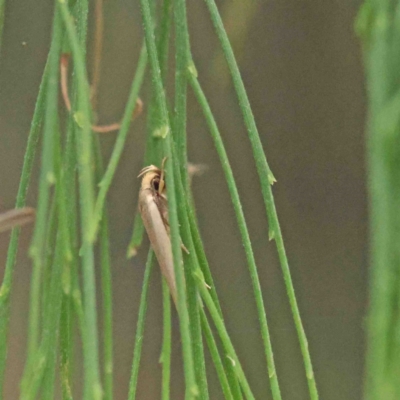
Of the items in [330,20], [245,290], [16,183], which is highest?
[330,20]

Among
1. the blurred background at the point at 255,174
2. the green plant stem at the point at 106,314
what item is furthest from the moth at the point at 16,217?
the blurred background at the point at 255,174

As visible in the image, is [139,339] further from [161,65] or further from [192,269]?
[161,65]

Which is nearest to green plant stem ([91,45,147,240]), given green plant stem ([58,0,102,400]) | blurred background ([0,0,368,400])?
green plant stem ([58,0,102,400])

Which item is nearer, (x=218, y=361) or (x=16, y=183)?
(x=218, y=361)

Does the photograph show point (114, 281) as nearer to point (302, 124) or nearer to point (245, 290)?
point (245, 290)

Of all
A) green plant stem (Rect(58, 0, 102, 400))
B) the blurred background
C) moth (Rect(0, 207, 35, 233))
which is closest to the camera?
green plant stem (Rect(58, 0, 102, 400))

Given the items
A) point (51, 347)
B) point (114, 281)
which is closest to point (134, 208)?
point (114, 281)

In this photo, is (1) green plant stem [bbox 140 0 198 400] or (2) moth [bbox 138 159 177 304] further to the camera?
(2) moth [bbox 138 159 177 304]

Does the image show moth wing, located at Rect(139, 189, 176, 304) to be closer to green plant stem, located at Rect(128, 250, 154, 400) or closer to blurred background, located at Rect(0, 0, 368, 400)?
green plant stem, located at Rect(128, 250, 154, 400)
